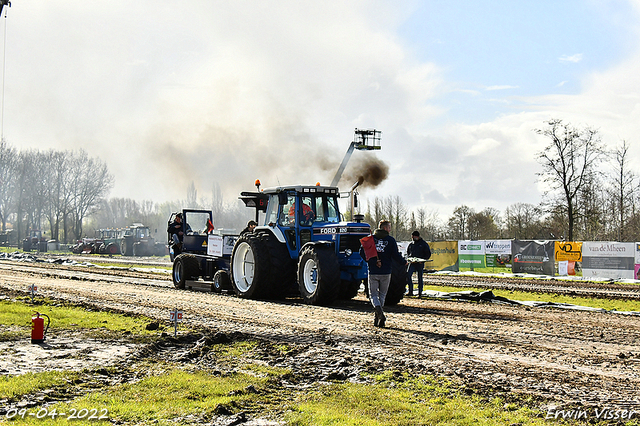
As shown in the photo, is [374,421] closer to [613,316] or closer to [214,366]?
[214,366]

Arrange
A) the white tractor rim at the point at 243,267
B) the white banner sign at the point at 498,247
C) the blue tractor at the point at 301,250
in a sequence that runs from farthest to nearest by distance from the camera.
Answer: the white banner sign at the point at 498,247, the white tractor rim at the point at 243,267, the blue tractor at the point at 301,250

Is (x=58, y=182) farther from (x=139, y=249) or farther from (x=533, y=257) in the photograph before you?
(x=533, y=257)

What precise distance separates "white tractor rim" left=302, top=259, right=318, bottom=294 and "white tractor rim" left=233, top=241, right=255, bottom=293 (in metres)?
2.22

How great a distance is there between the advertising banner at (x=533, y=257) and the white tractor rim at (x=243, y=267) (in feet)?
51.7

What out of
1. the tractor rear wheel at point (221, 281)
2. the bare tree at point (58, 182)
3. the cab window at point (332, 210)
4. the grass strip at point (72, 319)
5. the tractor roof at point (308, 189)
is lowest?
the grass strip at point (72, 319)

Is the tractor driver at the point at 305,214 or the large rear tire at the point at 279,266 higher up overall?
the tractor driver at the point at 305,214

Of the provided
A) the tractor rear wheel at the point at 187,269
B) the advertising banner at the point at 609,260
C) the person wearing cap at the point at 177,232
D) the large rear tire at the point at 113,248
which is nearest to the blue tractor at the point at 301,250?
the tractor rear wheel at the point at 187,269

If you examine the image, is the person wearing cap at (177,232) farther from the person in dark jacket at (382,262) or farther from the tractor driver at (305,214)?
the person in dark jacket at (382,262)

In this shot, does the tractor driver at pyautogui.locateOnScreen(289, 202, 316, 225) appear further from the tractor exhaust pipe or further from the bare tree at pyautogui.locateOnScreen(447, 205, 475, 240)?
the bare tree at pyautogui.locateOnScreen(447, 205, 475, 240)

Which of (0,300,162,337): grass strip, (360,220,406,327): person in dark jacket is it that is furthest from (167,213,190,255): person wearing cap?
(360,220,406,327): person in dark jacket

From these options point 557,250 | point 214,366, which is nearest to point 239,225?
Answer: point 557,250

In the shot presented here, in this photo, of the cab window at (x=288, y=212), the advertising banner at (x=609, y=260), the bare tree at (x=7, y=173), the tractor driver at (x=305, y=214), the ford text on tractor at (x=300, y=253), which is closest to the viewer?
the ford text on tractor at (x=300, y=253)

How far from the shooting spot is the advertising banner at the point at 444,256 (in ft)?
97.3

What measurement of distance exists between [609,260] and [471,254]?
6.50 metres
